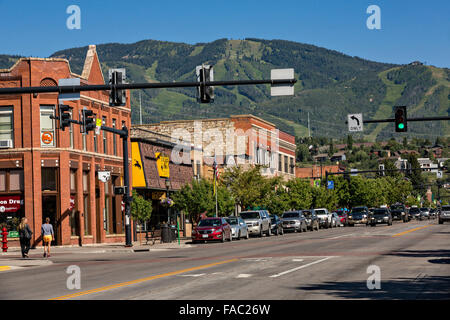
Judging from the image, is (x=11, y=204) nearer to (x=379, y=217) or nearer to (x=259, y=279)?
(x=259, y=279)

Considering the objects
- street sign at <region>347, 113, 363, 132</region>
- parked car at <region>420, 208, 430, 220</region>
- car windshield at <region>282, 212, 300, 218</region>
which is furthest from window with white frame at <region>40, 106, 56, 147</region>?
parked car at <region>420, 208, 430, 220</region>

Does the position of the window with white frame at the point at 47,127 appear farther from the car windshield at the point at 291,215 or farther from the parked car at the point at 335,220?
the parked car at the point at 335,220

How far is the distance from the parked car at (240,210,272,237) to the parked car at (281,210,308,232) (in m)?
5.14

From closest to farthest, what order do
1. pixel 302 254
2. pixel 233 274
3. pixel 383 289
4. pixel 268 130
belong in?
pixel 383 289
pixel 233 274
pixel 302 254
pixel 268 130

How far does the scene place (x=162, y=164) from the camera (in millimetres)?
60688

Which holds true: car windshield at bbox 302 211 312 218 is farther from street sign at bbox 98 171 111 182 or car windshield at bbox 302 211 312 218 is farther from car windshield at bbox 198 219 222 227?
street sign at bbox 98 171 111 182

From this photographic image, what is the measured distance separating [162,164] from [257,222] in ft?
33.2

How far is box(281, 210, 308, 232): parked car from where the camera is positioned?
62.4 metres

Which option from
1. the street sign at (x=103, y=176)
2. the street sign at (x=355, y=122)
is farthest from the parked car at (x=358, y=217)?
the street sign at (x=355, y=122)

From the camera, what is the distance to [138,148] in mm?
57312

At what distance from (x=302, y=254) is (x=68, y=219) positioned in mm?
22759

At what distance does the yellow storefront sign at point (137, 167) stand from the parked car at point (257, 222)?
320 inches
